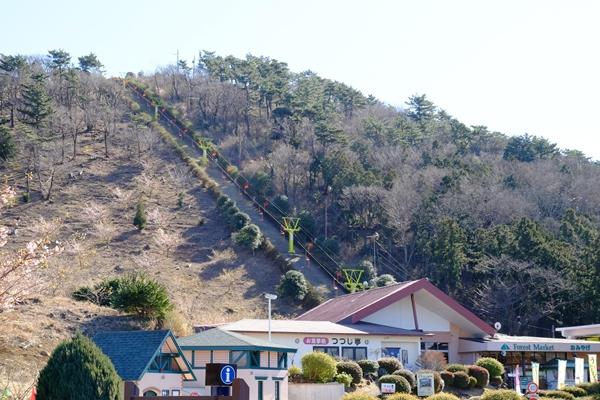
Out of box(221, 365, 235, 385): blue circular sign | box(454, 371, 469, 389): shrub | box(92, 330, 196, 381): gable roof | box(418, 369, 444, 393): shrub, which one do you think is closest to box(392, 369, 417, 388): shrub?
box(418, 369, 444, 393): shrub

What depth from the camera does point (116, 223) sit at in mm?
65188

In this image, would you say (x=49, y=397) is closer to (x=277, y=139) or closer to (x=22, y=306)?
(x=22, y=306)

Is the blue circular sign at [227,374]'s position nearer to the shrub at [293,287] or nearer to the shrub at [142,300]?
the shrub at [142,300]

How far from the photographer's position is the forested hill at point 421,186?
178ft

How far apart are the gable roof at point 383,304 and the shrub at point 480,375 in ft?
15.4

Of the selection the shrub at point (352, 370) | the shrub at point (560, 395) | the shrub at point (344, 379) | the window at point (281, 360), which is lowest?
the shrub at point (560, 395)

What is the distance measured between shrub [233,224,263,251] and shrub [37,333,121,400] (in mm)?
46978

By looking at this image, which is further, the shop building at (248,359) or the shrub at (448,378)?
the shrub at (448,378)

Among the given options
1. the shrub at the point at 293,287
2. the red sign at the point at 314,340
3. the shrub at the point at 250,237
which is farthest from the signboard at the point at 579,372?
the shrub at the point at 250,237

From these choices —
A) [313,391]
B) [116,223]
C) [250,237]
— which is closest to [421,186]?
[250,237]

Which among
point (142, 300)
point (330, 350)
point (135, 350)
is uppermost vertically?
point (142, 300)

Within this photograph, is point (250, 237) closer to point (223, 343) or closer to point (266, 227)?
point (266, 227)

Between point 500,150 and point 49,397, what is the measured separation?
7795 cm

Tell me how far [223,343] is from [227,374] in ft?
63.4
